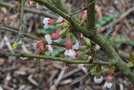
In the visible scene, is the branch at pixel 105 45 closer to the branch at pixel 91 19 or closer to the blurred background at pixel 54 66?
the branch at pixel 91 19

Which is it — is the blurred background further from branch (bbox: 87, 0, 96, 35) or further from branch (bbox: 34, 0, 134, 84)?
branch (bbox: 87, 0, 96, 35)

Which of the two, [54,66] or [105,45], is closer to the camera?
[105,45]

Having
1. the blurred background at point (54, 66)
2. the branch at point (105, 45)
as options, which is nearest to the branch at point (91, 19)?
the branch at point (105, 45)

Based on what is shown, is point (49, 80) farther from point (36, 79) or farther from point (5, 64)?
point (5, 64)

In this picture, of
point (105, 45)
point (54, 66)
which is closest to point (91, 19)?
point (105, 45)

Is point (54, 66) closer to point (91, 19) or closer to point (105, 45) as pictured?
point (105, 45)

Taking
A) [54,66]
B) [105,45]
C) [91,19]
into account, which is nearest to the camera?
[91,19]

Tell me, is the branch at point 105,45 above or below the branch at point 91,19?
below

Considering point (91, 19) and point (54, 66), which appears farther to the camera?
point (54, 66)

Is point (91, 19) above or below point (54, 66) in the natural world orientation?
above

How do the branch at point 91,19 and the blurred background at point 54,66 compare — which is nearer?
the branch at point 91,19

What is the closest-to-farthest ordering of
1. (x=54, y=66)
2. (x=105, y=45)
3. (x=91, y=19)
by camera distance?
(x=91, y=19) → (x=105, y=45) → (x=54, y=66)
